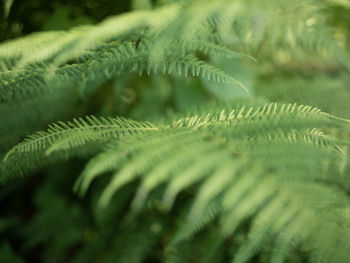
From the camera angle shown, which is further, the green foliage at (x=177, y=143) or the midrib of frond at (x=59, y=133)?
the midrib of frond at (x=59, y=133)

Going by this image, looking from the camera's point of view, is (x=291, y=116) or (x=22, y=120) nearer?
(x=291, y=116)

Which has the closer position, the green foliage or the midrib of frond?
the green foliage

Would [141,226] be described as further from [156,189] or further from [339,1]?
[339,1]

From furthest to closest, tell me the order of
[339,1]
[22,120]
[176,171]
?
[22,120] < [339,1] < [176,171]

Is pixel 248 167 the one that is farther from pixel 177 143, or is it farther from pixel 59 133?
pixel 59 133

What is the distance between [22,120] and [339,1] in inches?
53.8

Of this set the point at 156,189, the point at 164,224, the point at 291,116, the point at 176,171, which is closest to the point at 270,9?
the point at 291,116

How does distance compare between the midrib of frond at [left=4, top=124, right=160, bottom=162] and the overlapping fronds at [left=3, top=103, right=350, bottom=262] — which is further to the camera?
the midrib of frond at [left=4, top=124, right=160, bottom=162]

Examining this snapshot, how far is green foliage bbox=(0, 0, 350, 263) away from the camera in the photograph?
650 millimetres

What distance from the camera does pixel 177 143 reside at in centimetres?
67

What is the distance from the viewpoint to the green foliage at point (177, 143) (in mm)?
650

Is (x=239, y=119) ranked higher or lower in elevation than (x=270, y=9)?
lower

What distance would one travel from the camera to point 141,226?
1.38 metres

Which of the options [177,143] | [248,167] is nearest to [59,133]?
[177,143]
